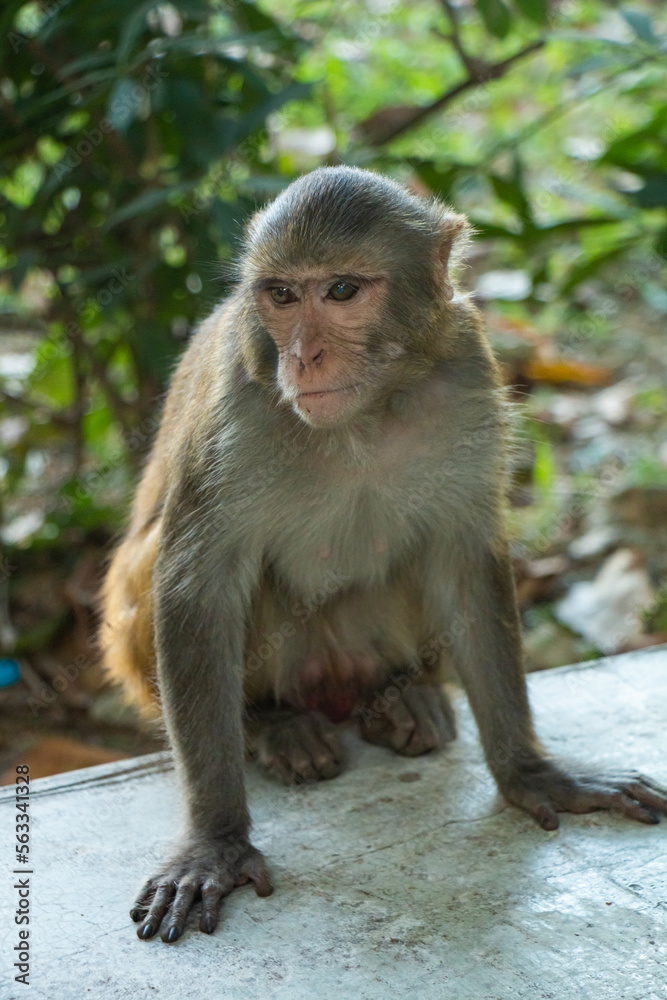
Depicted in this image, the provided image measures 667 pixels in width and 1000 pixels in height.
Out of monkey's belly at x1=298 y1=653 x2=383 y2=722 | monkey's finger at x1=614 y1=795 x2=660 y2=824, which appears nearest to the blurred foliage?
monkey's belly at x1=298 y1=653 x2=383 y2=722

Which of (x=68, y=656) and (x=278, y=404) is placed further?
(x=68, y=656)

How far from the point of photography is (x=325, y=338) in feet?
9.71

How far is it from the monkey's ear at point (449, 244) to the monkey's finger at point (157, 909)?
68.5 inches

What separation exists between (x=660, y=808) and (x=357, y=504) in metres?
1.22

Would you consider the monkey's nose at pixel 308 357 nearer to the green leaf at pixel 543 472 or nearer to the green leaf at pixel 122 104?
the green leaf at pixel 122 104

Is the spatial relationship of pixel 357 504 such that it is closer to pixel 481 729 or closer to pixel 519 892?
pixel 481 729

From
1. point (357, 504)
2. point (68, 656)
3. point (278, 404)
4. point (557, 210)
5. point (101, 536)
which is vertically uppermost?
point (557, 210)

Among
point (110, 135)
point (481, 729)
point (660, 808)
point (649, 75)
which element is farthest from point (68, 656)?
point (649, 75)

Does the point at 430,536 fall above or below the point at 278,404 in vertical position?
below

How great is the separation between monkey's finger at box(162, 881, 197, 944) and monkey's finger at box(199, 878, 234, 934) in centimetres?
3

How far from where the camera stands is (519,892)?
2934mm

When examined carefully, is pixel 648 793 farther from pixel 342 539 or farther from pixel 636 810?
pixel 342 539

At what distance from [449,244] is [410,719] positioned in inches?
60.7

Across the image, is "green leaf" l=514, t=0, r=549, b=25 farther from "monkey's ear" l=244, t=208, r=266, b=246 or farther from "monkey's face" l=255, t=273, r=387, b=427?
"monkey's face" l=255, t=273, r=387, b=427
